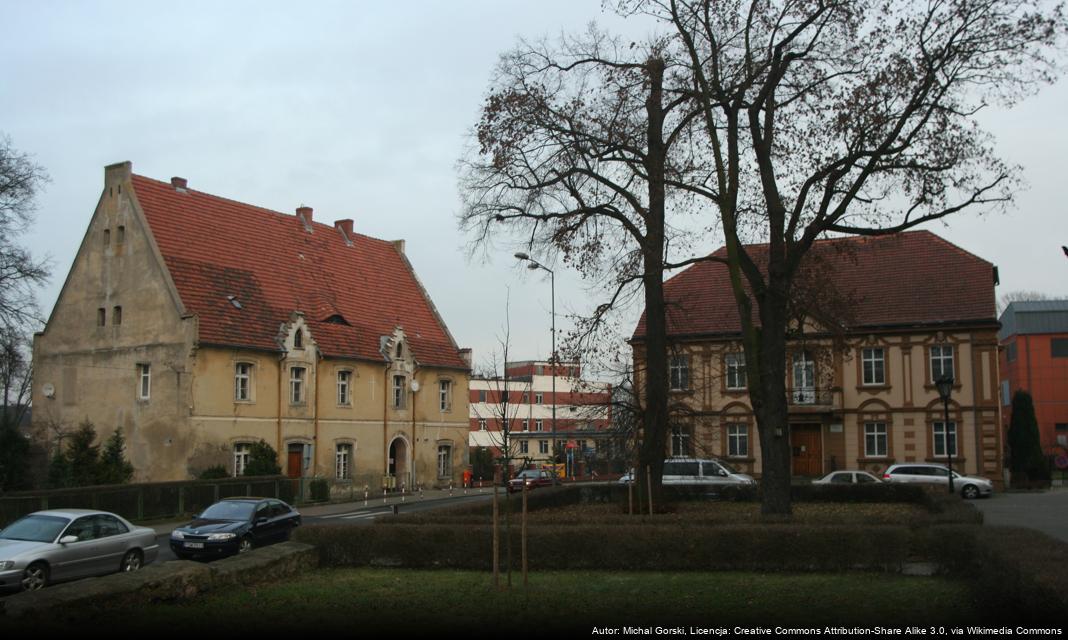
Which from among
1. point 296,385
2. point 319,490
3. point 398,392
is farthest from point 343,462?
point 398,392

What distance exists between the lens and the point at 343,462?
146 ft

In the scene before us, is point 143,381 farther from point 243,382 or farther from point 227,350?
point 243,382

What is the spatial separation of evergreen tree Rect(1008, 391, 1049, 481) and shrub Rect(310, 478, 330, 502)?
100ft

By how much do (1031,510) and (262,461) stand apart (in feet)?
90.9

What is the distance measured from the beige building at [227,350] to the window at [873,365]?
70.1ft

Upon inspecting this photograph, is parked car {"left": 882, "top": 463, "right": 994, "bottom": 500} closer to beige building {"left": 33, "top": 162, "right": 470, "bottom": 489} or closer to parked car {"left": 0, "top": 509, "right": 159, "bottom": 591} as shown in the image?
beige building {"left": 33, "top": 162, "right": 470, "bottom": 489}

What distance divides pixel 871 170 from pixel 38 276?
27.4m

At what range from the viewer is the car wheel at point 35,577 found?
15.5m

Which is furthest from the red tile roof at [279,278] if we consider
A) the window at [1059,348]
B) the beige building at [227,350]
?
the window at [1059,348]

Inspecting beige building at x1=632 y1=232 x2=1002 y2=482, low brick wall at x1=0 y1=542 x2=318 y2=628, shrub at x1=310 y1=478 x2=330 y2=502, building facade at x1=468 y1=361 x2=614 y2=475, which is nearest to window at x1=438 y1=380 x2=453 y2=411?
building facade at x1=468 y1=361 x2=614 y2=475

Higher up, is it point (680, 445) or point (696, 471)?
point (680, 445)

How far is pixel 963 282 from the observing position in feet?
142

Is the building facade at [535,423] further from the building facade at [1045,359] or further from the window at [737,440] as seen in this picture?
the building facade at [1045,359]

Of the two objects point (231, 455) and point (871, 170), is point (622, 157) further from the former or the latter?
point (231, 455)
